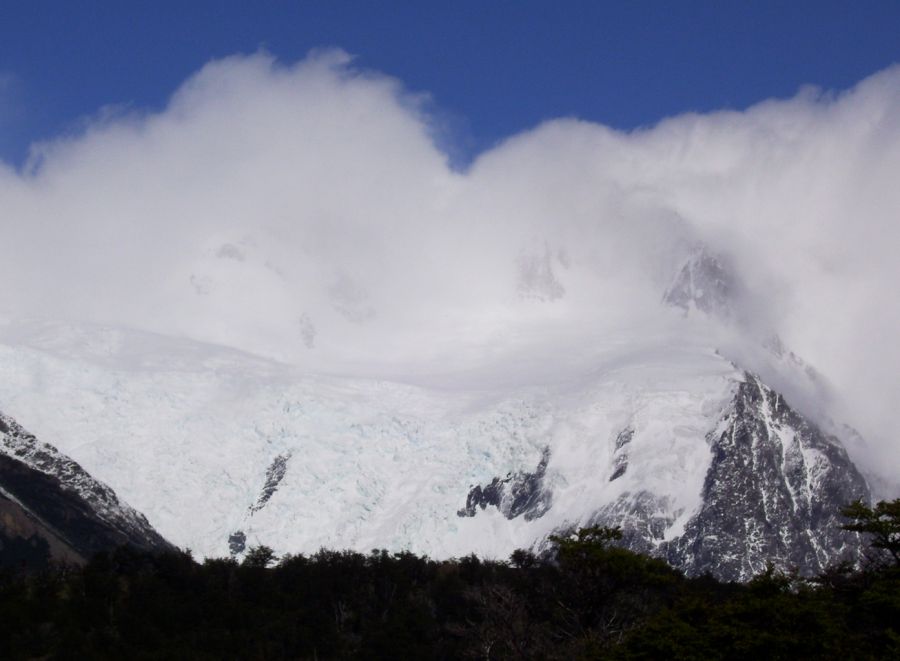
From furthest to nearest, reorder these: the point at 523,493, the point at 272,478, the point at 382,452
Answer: the point at 523,493 → the point at 382,452 → the point at 272,478


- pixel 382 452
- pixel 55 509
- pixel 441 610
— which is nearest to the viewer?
pixel 441 610

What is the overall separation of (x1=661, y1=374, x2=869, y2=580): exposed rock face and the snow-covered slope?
64 centimetres

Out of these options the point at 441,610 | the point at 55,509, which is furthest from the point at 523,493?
the point at 441,610

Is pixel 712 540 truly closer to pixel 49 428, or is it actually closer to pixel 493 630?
pixel 49 428

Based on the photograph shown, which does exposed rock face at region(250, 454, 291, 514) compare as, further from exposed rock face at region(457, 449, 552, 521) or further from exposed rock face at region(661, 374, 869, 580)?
exposed rock face at region(661, 374, 869, 580)

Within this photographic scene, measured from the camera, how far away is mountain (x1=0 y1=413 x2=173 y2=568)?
127m

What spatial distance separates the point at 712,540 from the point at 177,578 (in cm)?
10688

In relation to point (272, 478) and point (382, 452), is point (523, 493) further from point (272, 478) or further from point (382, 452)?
point (272, 478)

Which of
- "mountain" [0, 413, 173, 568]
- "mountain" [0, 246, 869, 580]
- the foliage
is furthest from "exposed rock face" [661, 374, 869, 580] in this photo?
the foliage

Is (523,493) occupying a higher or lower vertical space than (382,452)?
higher

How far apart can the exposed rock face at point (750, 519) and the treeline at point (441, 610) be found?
252 ft

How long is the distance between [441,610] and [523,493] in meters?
87.7

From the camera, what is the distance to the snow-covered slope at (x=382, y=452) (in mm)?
163375

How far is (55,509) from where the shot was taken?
137375mm
